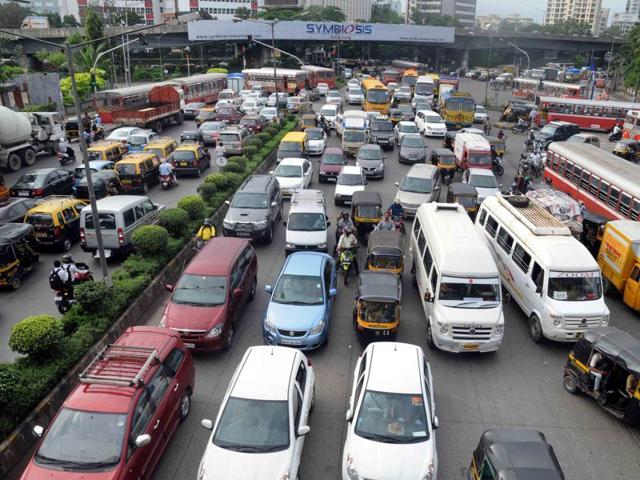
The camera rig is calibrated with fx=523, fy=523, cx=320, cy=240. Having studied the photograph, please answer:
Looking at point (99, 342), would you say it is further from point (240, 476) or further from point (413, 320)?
point (413, 320)

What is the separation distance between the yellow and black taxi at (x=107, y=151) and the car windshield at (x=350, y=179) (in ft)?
41.1

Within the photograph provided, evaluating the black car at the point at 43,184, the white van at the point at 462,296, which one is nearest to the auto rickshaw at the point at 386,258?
the white van at the point at 462,296

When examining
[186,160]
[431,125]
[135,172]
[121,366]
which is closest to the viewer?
[121,366]

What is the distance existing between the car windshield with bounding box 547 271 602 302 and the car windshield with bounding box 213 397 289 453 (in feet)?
26.2

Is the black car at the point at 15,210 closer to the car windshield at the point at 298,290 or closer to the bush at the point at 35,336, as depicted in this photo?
the bush at the point at 35,336

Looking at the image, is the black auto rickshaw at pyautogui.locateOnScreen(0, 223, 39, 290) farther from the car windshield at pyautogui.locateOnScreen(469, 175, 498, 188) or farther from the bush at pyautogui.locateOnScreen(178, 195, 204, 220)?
the car windshield at pyautogui.locateOnScreen(469, 175, 498, 188)

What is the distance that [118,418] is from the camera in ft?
27.6

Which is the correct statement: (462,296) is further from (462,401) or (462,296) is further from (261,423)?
(261,423)

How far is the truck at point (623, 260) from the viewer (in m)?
15.1

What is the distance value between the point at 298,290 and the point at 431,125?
93.6 ft

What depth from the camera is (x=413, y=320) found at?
48.8 ft

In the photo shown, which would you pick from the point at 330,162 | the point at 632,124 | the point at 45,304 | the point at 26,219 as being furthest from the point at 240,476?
the point at 632,124

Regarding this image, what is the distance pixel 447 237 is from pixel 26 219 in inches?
557

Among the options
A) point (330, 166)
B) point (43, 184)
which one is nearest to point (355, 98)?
point (330, 166)
